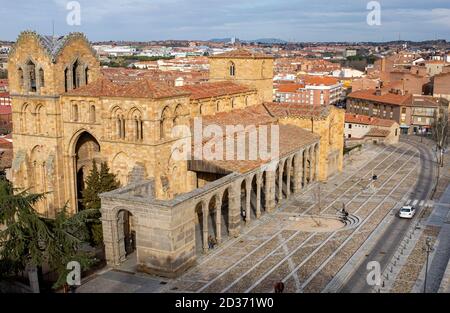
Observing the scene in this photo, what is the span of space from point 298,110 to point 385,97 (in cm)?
4452

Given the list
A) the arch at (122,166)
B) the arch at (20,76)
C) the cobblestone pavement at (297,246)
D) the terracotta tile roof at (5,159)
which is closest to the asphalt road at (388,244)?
the cobblestone pavement at (297,246)

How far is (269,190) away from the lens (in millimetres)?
40438

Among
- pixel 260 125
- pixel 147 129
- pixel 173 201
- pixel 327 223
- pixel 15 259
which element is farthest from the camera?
pixel 260 125

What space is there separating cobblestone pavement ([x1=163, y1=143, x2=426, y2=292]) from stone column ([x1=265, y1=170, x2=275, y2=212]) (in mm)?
776

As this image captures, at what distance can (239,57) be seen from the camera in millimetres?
54562

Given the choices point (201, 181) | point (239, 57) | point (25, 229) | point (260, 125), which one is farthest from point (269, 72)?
point (25, 229)

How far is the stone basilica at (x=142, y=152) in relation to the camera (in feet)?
96.0

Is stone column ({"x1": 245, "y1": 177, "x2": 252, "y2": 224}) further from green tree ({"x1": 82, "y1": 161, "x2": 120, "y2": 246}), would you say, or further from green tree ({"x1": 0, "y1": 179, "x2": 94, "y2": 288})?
green tree ({"x1": 0, "y1": 179, "x2": 94, "y2": 288})

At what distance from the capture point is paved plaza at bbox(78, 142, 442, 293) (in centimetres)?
2766

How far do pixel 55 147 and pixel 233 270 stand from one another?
18399mm

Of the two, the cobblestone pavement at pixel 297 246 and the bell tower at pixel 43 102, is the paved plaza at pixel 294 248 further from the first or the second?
the bell tower at pixel 43 102

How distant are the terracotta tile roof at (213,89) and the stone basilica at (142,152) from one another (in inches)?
7.4

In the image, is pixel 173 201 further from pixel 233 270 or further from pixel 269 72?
pixel 269 72

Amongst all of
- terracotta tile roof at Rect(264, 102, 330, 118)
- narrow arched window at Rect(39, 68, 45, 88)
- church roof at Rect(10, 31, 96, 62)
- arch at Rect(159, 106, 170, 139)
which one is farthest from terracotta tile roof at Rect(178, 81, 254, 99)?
narrow arched window at Rect(39, 68, 45, 88)
